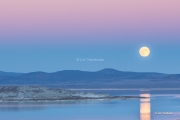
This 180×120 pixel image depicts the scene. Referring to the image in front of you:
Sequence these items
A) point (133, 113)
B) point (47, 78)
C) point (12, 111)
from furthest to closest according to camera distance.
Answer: point (47, 78)
point (12, 111)
point (133, 113)

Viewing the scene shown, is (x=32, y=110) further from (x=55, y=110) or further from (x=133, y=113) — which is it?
(x=133, y=113)

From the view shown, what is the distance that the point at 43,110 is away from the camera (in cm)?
4306

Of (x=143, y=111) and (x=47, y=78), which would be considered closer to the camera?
(x=143, y=111)

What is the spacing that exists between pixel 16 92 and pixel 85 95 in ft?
20.8

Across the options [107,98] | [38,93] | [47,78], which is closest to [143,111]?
[107,98]

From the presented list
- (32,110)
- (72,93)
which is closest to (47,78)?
(72,93)

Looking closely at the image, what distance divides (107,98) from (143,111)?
18456mm

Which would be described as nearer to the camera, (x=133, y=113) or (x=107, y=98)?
(x=133, y=113)

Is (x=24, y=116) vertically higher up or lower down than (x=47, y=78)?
lower down

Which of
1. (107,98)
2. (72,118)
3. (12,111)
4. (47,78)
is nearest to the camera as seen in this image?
(72,118)

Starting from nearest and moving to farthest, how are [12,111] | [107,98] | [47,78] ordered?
[12,111] → [107,98] → [47,78]

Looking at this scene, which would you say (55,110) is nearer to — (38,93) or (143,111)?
(143,111)

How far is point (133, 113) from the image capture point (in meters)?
39.7

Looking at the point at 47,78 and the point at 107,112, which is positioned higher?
the point at 47,78
